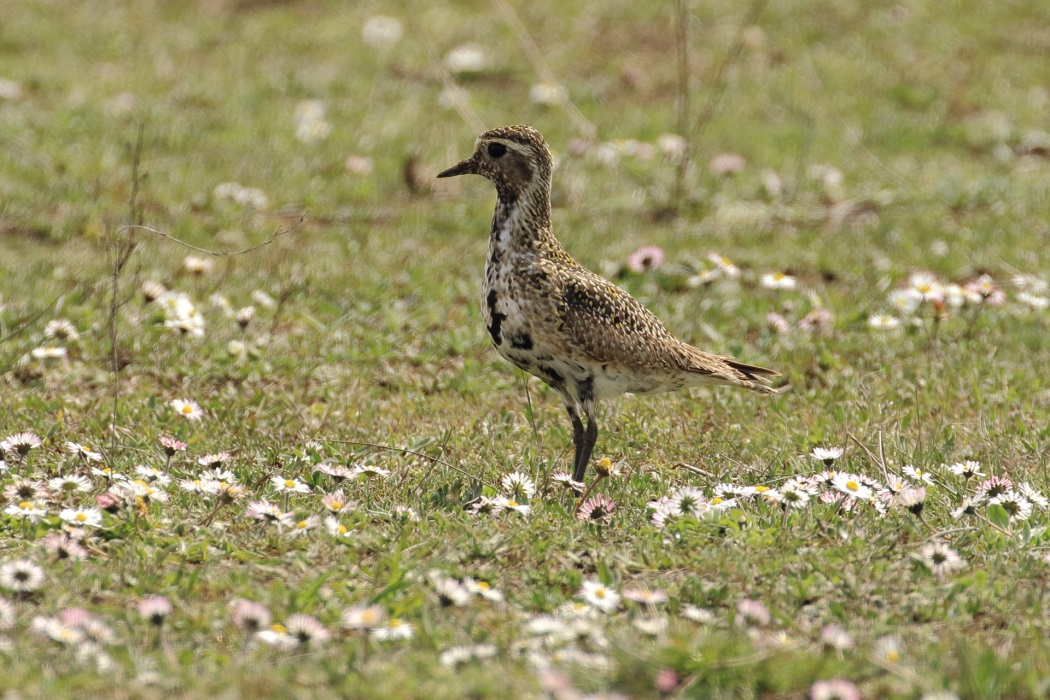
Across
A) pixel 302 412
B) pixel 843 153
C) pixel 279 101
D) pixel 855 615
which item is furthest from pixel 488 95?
pixel 855 615

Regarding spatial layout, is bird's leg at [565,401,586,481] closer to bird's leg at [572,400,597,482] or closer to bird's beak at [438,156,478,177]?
bird's leg at [572,400,597,482]

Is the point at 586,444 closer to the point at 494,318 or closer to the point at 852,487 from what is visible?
the point at 494,318

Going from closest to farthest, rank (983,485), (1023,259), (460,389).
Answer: (983,485) < (460,389) < (1023,259)

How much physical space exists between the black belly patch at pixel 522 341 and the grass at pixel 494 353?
0.59m

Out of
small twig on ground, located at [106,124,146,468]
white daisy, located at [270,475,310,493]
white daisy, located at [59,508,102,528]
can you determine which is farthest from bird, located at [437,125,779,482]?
white daisy, located at [59,508,102,528]

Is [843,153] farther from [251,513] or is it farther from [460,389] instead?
[251,513]

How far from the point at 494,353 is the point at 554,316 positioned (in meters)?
2.00

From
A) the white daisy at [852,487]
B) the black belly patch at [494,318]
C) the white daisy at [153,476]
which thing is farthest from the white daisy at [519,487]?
the white daisy at [153,476]

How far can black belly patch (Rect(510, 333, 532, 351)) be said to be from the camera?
5664 mm

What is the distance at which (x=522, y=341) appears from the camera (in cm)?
568

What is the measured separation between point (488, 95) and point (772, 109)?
2.69 meters

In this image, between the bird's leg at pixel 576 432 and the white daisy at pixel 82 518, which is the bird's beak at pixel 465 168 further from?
the white daisy at pixel 82 518

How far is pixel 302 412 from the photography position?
6.64 m

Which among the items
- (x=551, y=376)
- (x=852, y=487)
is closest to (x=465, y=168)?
(x=551, y=376)
